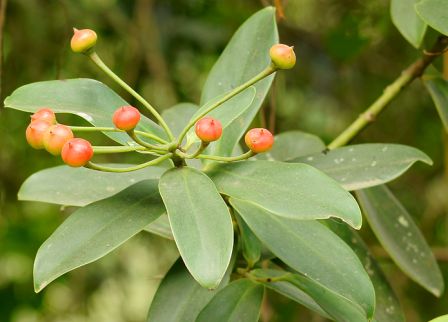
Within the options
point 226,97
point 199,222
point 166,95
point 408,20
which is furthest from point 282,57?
point 166,95

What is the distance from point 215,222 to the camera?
2.73ft

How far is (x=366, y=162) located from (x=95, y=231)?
0.38m

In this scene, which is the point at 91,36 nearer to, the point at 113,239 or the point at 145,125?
the point at 145,125

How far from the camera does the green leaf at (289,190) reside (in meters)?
0.83

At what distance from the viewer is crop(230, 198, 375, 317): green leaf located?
894 millimetres

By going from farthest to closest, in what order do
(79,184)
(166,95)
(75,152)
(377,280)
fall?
1. (166,95)
2. (377,280)
3. (79,184)
4. (75,152)

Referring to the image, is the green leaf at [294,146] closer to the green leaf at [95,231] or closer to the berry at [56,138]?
the green leaf at [95,231]

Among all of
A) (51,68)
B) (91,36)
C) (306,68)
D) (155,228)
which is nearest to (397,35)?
(306,68)

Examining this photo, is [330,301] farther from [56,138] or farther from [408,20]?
[408,20]

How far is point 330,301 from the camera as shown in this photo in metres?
0.97

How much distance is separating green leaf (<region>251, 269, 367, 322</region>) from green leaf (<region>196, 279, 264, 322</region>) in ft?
0.15

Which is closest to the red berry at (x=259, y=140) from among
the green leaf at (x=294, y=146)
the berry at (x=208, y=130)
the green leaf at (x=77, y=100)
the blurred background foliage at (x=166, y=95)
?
the berry at (x=208, y=130)

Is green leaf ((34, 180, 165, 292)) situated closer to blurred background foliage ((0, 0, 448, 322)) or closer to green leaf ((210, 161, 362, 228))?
green leaf ((210, 161, 362, 228))

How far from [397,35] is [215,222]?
1.80 meters
